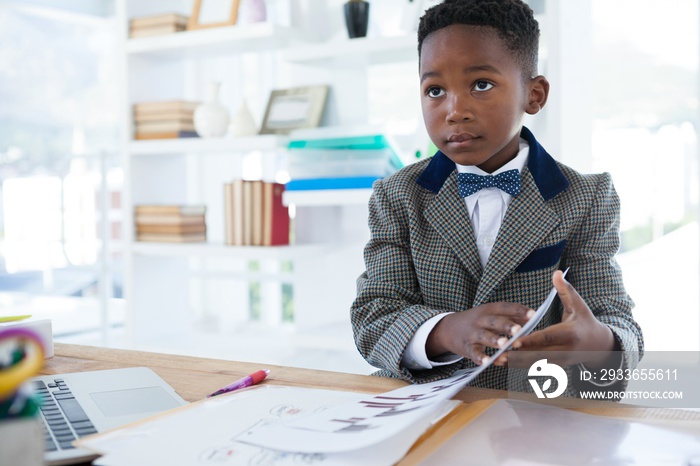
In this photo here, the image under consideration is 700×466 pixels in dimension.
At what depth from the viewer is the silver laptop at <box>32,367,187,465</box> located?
2.07 ft

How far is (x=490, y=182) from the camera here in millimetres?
1135

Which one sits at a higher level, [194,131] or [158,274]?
[194,131]

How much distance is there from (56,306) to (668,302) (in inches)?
154

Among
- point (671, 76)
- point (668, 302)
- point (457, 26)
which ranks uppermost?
point (671, 76)

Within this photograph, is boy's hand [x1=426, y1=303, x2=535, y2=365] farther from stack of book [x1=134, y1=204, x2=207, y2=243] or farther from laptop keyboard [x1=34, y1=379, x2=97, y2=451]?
stack of book [x1=134, y1=204, x2=207, y2=243]

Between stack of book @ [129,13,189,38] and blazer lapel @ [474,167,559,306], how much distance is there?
221 cm

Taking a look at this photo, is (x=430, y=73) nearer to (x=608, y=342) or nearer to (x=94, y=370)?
(x=608, y=342)

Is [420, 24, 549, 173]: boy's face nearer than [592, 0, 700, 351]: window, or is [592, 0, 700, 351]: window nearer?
[420, 24, 549, 173]: boy's face

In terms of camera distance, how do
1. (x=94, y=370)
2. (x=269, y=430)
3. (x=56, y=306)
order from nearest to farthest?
(x=269, y=430) < (x=94, y=370) < (x=56, y=306)

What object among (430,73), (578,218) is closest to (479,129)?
(430,73)

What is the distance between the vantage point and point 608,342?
86cm

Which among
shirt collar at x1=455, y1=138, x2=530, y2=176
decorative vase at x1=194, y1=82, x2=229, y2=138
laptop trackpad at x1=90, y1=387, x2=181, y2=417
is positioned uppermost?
decorative vase at x1=194, y1=82, x2=229, y2=138

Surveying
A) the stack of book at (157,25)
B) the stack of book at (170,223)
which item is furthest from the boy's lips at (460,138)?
the stack of book at (157,25)

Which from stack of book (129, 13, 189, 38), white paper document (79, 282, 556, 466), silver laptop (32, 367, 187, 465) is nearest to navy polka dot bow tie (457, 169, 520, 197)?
white paper document (79, 282, 556, 466)
